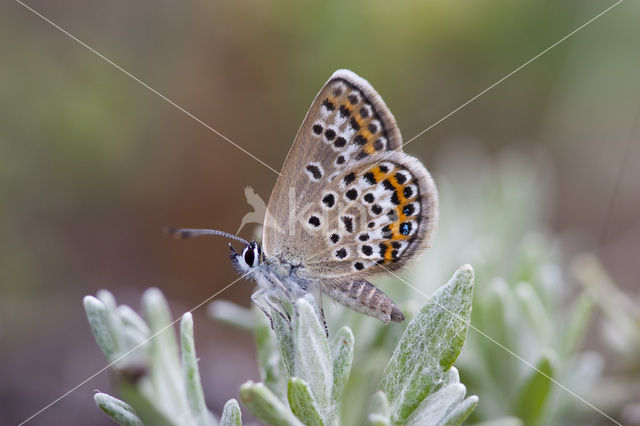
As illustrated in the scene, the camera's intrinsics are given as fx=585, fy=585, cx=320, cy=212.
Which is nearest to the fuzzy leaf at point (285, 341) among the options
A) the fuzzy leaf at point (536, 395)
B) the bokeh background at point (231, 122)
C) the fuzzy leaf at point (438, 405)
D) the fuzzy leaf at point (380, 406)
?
the fuzzy leaf at point (380, 406)

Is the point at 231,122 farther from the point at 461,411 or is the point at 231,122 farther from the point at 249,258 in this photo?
the point at 461,411

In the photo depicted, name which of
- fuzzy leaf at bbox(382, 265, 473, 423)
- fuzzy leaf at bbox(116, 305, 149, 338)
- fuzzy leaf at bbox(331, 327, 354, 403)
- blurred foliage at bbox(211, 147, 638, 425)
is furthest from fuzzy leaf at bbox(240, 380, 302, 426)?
fuzzy leaf at bbox(116, 305, 149, 338)

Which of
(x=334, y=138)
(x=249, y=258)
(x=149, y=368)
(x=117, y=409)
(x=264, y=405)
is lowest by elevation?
(x=117, y=409)

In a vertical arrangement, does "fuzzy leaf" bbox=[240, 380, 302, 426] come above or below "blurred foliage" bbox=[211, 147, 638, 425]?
below

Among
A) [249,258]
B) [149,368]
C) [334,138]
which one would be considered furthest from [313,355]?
[334,138]

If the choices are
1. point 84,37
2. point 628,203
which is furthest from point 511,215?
point 84,37

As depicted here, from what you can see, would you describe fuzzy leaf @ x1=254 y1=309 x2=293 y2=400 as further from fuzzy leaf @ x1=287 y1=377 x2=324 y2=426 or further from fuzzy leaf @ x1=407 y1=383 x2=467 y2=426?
fuzzy leaf @ x1=407 y1=383 x2=467 y2=426
